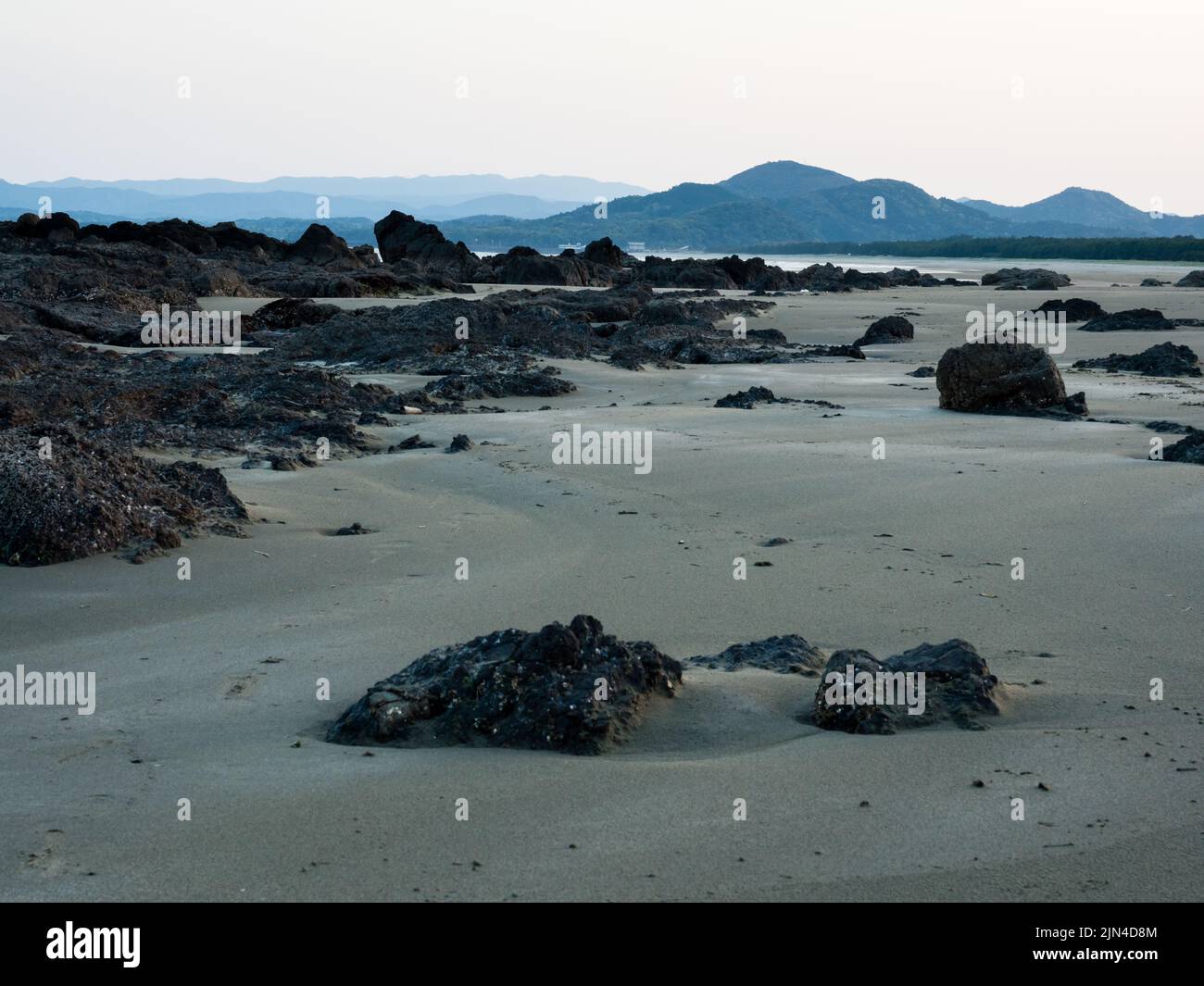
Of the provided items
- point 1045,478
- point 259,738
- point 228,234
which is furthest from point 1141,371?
point 228,234

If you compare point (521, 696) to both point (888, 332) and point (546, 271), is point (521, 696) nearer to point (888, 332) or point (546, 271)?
point (888, 332)

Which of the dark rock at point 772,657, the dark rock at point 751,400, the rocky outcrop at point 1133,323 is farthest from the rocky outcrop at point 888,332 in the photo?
the dark rock at point 772,657

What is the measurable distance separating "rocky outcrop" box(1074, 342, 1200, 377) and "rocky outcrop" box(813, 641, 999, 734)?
11417 millimetres

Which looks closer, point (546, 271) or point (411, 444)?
point (411, 444)

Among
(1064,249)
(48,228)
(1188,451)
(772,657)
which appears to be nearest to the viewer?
(772,657)

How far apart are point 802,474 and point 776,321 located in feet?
53.2

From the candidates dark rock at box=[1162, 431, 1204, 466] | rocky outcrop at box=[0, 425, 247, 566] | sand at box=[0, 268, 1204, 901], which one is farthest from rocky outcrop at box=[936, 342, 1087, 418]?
rocky outcrop at box=[0, 425, 247, 566]

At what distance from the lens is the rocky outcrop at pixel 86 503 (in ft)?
18.7

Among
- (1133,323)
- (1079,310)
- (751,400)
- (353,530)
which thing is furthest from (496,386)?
(1079,310)

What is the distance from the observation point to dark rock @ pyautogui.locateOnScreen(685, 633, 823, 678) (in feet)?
14.1

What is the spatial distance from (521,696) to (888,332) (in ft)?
53.9

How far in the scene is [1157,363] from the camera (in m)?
14.4

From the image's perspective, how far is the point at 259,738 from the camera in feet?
12.1

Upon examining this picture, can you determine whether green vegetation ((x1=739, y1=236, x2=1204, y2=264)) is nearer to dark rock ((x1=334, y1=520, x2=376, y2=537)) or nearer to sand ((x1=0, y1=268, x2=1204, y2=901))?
sand ((x1=0, y1=268, x2=1204, y2=901))
